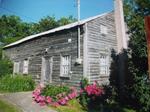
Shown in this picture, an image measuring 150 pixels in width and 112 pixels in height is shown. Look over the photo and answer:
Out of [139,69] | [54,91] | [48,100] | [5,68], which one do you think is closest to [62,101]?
[48,100]

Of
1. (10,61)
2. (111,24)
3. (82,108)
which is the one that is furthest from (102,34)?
(10,61)

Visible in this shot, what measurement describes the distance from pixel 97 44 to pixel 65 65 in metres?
2.94

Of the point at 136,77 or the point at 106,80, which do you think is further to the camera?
the point at 106,80

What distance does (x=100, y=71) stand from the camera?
50.8ft

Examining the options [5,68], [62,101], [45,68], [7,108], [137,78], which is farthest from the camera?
[5,68]

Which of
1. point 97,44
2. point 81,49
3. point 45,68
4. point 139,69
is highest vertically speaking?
point 97,44

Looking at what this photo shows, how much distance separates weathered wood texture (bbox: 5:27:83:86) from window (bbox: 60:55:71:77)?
0.33 meters

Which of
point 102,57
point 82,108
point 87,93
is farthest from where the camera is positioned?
point 102,57

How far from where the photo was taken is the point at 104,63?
1606 cm

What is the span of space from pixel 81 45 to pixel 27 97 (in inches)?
200

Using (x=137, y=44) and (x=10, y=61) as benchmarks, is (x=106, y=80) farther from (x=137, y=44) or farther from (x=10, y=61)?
(x=10, y=61)

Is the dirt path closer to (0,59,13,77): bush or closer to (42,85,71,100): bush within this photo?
(42,85,71,100): bush

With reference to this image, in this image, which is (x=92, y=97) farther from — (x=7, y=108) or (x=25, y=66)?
(x=25, y=66)

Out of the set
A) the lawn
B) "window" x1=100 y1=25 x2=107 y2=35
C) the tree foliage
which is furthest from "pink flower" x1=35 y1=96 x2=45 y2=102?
"window" x1=100 y1=25 x2=107 y2=35
